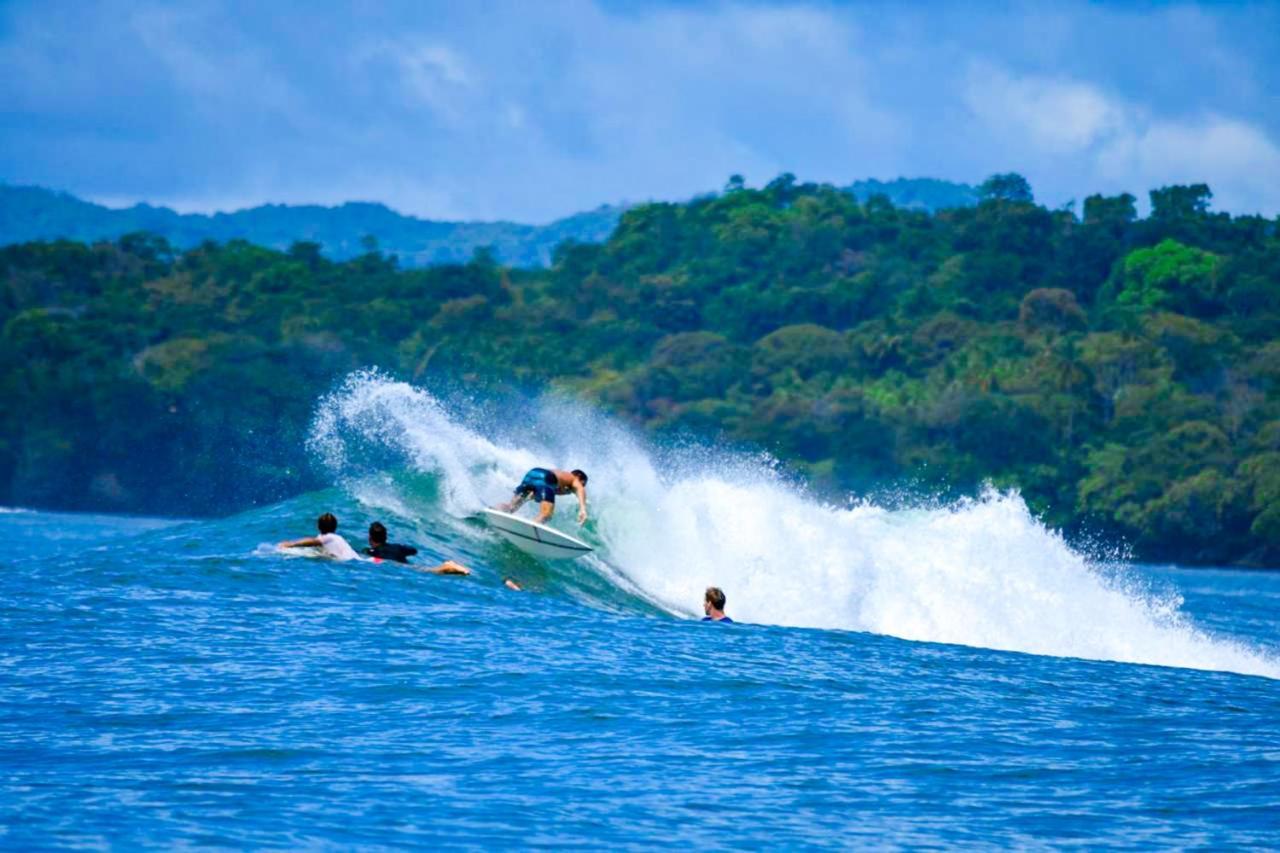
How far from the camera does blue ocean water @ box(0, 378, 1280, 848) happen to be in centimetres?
1259

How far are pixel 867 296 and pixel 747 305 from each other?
8.15m

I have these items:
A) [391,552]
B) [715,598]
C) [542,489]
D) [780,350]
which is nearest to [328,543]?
[391,552]

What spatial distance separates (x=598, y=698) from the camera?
16.5 metres

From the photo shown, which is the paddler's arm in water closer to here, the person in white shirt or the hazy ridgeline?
the person in white shirt

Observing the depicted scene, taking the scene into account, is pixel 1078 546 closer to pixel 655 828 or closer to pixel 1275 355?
pixel 1275 355

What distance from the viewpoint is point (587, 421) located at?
96.9 metres

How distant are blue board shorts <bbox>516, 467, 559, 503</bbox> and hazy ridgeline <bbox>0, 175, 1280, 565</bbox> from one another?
5203 cm

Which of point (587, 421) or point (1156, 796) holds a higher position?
point (587, 421)

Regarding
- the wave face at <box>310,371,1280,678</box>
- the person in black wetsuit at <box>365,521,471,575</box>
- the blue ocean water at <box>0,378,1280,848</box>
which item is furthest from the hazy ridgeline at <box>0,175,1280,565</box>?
the person in black wetsuit at <box>365,521,471,575</box>

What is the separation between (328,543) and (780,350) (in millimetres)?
87352

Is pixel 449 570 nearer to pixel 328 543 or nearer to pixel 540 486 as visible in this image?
pixel 328 543

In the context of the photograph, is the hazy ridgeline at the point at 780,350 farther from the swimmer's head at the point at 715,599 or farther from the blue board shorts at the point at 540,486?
the swimmer's head at the point at 715,599

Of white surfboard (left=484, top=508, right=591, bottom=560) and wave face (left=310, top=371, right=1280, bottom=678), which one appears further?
wave face (left=310, top=371, right=1280, bottom=678)

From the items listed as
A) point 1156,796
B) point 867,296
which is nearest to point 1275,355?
point 867,296
